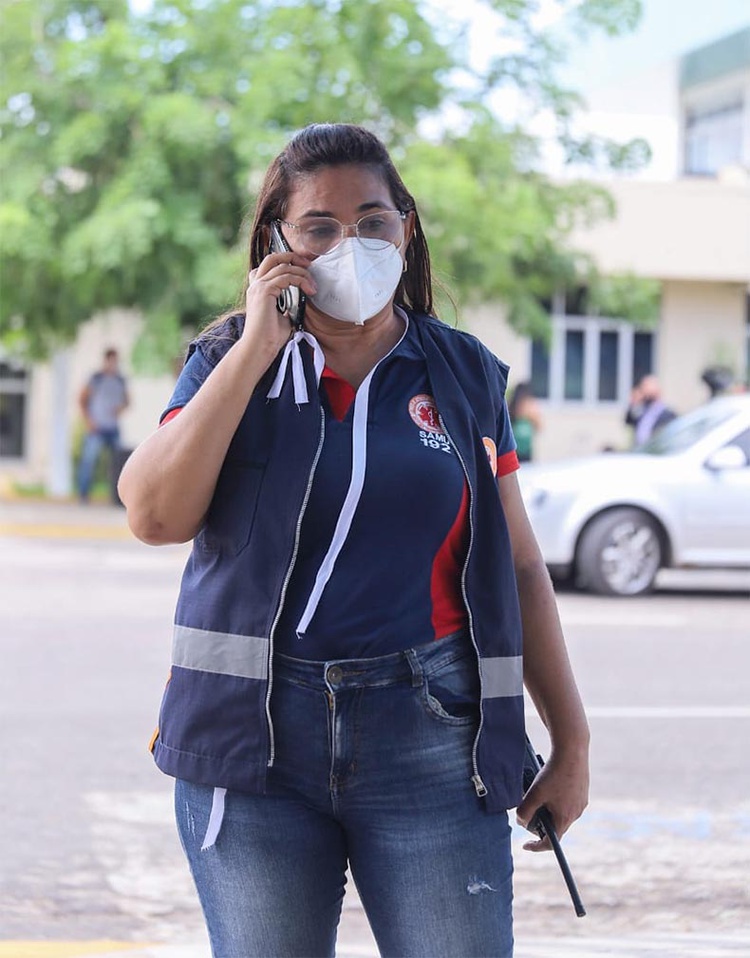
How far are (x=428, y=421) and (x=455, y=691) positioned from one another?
0.40 metres

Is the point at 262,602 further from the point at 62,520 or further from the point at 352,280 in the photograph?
the point at 62,520

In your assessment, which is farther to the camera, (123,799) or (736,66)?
(736,66)

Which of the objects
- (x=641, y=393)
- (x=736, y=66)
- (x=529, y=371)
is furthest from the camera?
(x=736, y=66)

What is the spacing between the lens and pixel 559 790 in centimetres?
247

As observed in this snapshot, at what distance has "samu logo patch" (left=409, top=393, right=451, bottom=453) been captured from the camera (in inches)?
89.9

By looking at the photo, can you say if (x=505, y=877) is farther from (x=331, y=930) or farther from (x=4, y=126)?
(x=4, y=126)

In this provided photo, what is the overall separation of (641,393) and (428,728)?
15.5 m

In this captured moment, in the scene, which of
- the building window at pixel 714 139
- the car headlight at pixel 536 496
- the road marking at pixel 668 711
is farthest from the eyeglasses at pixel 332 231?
the building window at pixel 714 139

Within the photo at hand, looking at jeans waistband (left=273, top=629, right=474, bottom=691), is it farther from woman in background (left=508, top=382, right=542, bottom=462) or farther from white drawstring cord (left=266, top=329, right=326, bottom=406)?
woman in background (left=508, top=382, right=542, bottom=462)

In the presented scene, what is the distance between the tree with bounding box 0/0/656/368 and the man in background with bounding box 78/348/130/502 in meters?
0.93

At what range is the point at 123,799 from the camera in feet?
20.1

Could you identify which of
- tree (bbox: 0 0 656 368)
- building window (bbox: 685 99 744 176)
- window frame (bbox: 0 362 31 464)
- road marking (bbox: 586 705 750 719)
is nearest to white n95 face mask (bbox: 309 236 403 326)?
road marking (bbox: 586 705 750 719)

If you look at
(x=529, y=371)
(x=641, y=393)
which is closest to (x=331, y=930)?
(x=641, y=393)

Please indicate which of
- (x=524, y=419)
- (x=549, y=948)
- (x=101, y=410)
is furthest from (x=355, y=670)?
(x=101, y=410)
